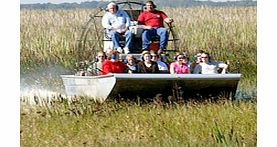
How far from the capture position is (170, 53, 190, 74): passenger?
300 inches

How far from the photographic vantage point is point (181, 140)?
24.2 ft

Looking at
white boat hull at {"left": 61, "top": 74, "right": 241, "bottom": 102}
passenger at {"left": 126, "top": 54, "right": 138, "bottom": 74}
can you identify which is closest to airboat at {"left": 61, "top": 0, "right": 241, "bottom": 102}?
white boat hull at {"left": 61, "top": 74, "right": 241, "bottom": 102}

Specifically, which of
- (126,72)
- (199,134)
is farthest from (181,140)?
(126,72)

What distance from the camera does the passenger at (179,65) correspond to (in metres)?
7.62

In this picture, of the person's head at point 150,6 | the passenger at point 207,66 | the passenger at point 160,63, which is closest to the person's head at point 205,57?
the passenger at point 207,66

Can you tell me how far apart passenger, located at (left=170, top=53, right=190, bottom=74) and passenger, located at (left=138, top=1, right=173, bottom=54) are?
123mm

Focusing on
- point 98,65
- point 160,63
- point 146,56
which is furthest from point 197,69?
point 98,65

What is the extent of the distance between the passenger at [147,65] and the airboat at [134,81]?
0.08 m

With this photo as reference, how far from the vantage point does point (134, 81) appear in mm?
7496

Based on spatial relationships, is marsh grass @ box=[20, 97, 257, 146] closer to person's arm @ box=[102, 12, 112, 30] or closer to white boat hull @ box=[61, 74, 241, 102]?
white boat hull @ box=[61, 74, 241, 102]

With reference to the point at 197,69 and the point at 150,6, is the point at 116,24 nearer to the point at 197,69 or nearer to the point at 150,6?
the point at 150,6

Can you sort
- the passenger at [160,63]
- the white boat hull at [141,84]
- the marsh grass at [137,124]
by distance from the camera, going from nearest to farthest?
1. the marsh grass at [137,124]
2. the white boat hull at [141,84]
3. the passenger at [160,63]

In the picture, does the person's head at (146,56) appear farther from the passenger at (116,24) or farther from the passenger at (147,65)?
the passenger at (116,24)
